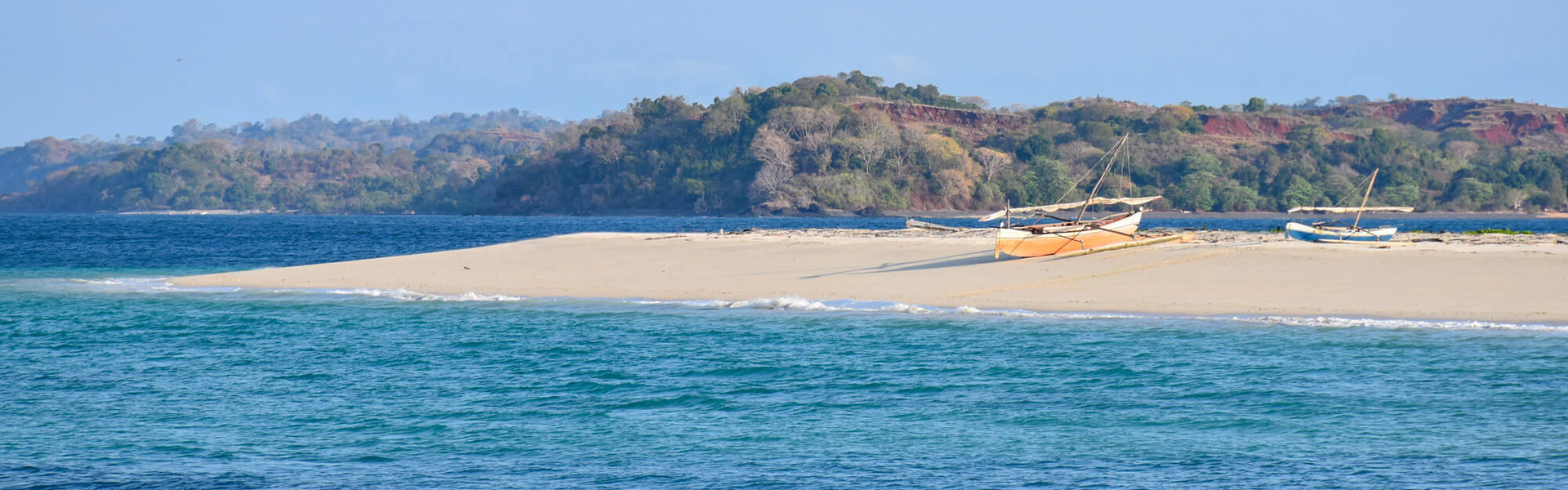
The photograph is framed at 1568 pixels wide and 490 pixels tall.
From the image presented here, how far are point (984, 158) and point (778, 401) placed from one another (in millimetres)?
131302

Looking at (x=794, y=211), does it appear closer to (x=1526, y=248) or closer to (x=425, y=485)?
(x=1526, y=248)

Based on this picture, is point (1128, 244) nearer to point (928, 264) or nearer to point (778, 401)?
point (928, 264)

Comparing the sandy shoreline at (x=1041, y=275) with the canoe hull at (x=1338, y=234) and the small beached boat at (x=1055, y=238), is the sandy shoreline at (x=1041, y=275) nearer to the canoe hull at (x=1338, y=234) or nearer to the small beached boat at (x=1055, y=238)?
the small beached boat at (x=1055, y=238)

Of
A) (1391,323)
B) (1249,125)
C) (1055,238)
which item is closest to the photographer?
(1391,323)

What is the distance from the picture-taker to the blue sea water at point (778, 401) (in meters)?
10.6

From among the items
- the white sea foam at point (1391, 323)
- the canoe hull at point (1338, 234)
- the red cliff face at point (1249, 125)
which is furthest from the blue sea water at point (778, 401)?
the red cliff face at point (1249, 125)

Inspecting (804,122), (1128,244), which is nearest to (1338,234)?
(1128,244)

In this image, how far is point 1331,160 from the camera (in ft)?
468

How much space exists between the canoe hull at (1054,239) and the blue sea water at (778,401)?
7.60 m

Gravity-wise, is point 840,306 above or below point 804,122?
below

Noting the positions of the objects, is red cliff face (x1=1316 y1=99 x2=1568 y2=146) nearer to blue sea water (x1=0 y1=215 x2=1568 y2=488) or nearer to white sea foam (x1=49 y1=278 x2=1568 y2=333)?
white sea foam (x1=49 y1=278 x2=1568 y2=333)

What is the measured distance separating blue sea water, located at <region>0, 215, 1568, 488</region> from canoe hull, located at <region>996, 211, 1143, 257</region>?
7.60m

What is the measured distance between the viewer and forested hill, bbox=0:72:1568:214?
13025 centimetres

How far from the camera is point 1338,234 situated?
111 ft
